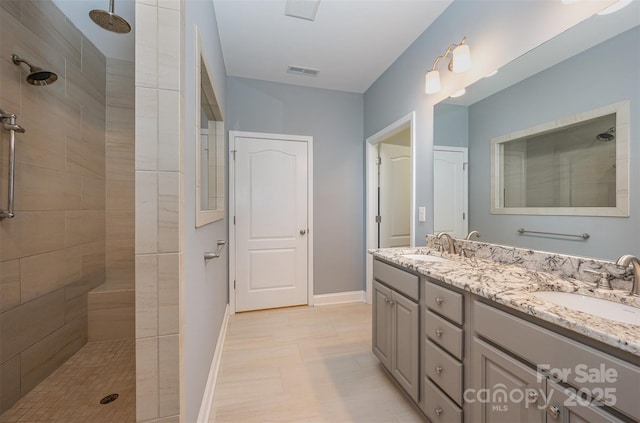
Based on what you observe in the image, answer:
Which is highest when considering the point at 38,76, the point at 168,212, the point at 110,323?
the point at 38,76

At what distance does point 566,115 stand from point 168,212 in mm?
1806

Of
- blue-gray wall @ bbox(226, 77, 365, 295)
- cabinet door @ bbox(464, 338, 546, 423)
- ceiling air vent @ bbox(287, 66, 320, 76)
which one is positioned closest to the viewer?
cabinet door @ bbox(464, 338, 546, 423)

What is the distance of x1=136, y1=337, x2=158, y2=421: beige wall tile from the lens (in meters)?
0.93

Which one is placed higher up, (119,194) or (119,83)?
(119,83)

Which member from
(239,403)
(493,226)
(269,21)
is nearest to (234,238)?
(239,403)

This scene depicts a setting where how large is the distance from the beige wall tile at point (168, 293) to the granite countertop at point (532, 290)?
1.15m

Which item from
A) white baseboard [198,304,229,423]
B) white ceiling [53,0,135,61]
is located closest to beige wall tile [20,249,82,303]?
white baseboard [198,304,229,423]

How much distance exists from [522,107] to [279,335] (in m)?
2.53

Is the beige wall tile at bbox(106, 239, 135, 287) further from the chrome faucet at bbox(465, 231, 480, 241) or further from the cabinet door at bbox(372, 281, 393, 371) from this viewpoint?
the chrome faucet at bbox(465, 231, 480, 241)

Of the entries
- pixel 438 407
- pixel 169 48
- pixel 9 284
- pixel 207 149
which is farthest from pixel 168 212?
pixel 438 407

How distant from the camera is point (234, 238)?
2908mm

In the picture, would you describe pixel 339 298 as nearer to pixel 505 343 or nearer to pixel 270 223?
pixel 270 223

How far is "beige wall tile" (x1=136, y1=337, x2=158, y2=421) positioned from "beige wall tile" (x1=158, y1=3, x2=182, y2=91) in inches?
33.0

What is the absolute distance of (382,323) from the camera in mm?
1810
